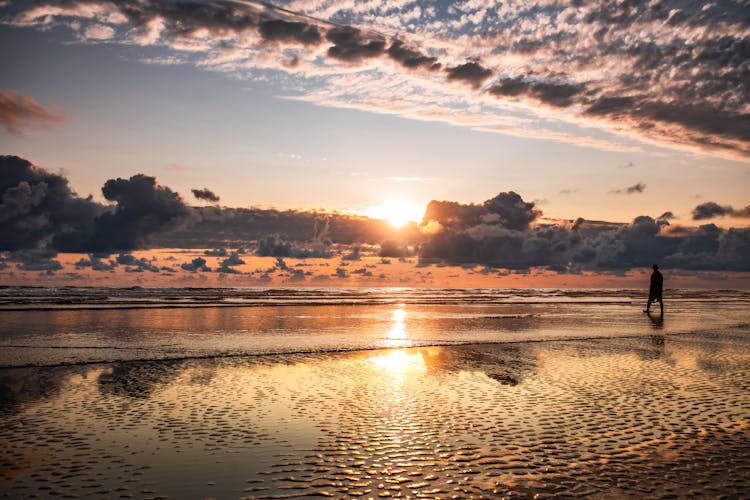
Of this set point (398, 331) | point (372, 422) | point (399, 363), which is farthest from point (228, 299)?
point (372, 422)

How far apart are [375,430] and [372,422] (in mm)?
535

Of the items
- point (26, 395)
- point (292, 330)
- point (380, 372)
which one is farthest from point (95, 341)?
point (380, 372)

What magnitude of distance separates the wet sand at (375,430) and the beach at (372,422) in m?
0.04

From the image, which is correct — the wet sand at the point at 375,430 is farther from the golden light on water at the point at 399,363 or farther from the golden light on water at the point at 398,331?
the golden light on water at the point at 398,331

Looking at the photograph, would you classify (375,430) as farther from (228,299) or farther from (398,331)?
(228,299)

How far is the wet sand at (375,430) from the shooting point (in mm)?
6629

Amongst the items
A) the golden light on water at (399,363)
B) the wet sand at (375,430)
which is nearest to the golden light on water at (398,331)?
the golden light on water at (399,363)

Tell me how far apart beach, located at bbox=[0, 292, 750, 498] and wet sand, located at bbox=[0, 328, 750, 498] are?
4 centimetres

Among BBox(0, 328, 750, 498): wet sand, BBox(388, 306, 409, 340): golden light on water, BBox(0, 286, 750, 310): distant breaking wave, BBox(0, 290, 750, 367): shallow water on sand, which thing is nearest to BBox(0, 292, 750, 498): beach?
BBox(0, 328, 750, 498): wet sand

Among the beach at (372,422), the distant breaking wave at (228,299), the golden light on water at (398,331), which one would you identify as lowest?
the distant breaking wave at (228,299)

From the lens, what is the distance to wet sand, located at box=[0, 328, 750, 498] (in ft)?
21.7

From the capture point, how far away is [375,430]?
8.96 meters

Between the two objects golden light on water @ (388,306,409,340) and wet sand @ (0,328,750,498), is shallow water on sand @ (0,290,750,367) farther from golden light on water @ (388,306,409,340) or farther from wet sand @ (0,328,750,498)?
wet sand @ (0,328,750,498)

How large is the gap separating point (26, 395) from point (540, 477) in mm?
10850
